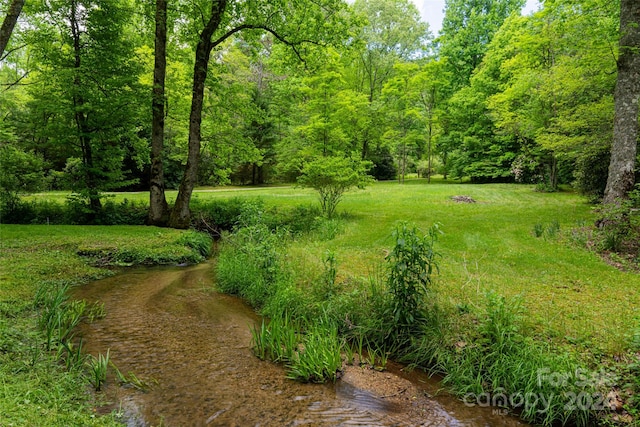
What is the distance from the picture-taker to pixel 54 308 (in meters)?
4.09

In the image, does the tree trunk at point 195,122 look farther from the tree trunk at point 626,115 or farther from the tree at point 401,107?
the tree at point 401,107

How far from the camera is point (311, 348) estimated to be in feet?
12.2

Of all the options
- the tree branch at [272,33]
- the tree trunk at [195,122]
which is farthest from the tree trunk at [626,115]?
the tree trunk at [195,122]

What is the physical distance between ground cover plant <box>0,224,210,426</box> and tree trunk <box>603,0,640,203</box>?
397 inches

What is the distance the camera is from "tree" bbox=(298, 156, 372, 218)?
421 inches

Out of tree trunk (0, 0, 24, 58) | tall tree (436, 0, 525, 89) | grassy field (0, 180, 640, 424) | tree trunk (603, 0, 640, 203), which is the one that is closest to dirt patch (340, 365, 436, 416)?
grassy field (0, 180, 640, 424)

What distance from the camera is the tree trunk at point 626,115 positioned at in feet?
25.4

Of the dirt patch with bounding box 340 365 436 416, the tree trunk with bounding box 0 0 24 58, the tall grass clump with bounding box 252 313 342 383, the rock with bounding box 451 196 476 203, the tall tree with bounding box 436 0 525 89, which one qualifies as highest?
the tall tree with bounding box 436 0 525 89

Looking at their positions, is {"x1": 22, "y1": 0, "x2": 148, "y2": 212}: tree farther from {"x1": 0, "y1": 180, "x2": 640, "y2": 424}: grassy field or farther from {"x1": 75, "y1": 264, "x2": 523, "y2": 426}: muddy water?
{"x1": 75, "y1": 264, "x2": 523, "y2": 426}: muddy water

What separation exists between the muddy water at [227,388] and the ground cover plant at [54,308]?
0.27 metres

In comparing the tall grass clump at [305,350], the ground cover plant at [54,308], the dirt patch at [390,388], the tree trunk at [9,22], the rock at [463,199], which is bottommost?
the dirt patch at [390,388]

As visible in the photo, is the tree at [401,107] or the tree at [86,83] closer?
the tree at [86,83]

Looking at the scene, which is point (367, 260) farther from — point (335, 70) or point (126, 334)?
point (335, 70)

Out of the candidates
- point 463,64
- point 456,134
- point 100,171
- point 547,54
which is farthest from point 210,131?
point 463,64
